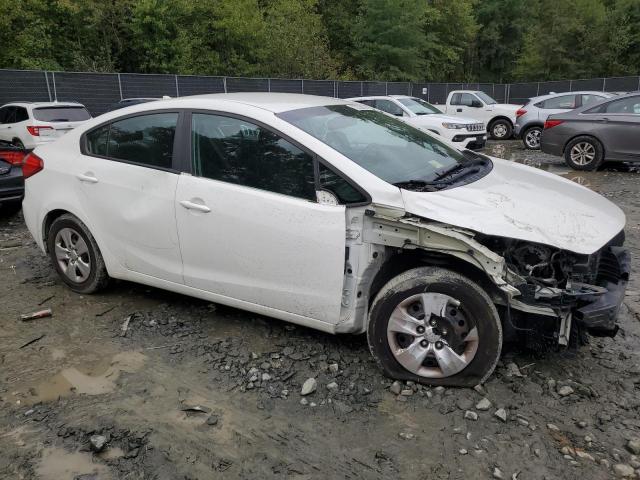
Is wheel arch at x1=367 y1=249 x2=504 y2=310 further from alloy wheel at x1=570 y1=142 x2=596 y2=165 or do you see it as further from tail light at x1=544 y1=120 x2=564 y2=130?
tail light at x1=544 y1=120 x2=564 y2=130

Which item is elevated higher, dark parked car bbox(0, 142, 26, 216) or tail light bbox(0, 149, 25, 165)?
tail light bbox(0, 149, 25, 165)

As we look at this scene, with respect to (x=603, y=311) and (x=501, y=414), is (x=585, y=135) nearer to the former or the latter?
(x=603, y=311)

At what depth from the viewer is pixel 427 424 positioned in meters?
2.84

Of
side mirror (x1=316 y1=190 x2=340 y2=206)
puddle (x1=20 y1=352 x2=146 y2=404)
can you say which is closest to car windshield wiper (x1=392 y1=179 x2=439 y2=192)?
side mirror (x1=316 y1=190 x2=340 y2=206)

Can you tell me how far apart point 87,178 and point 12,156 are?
428 cm

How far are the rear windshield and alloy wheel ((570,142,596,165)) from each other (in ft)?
37.5

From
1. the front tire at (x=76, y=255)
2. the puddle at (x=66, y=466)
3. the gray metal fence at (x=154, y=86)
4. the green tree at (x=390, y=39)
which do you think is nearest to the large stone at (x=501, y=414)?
the puddle at (x=66, y=466)

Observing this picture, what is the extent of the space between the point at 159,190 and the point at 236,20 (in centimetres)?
2670

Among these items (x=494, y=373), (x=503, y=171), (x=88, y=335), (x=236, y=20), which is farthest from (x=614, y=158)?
(x=236, y=20)

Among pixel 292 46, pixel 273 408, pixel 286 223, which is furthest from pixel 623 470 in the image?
pixel 292 46

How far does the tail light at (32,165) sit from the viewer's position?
177 inches

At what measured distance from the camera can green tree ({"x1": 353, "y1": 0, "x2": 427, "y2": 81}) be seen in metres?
35.8

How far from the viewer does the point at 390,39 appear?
36.3m

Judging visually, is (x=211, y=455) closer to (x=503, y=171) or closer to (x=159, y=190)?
(x=159, y=190)
